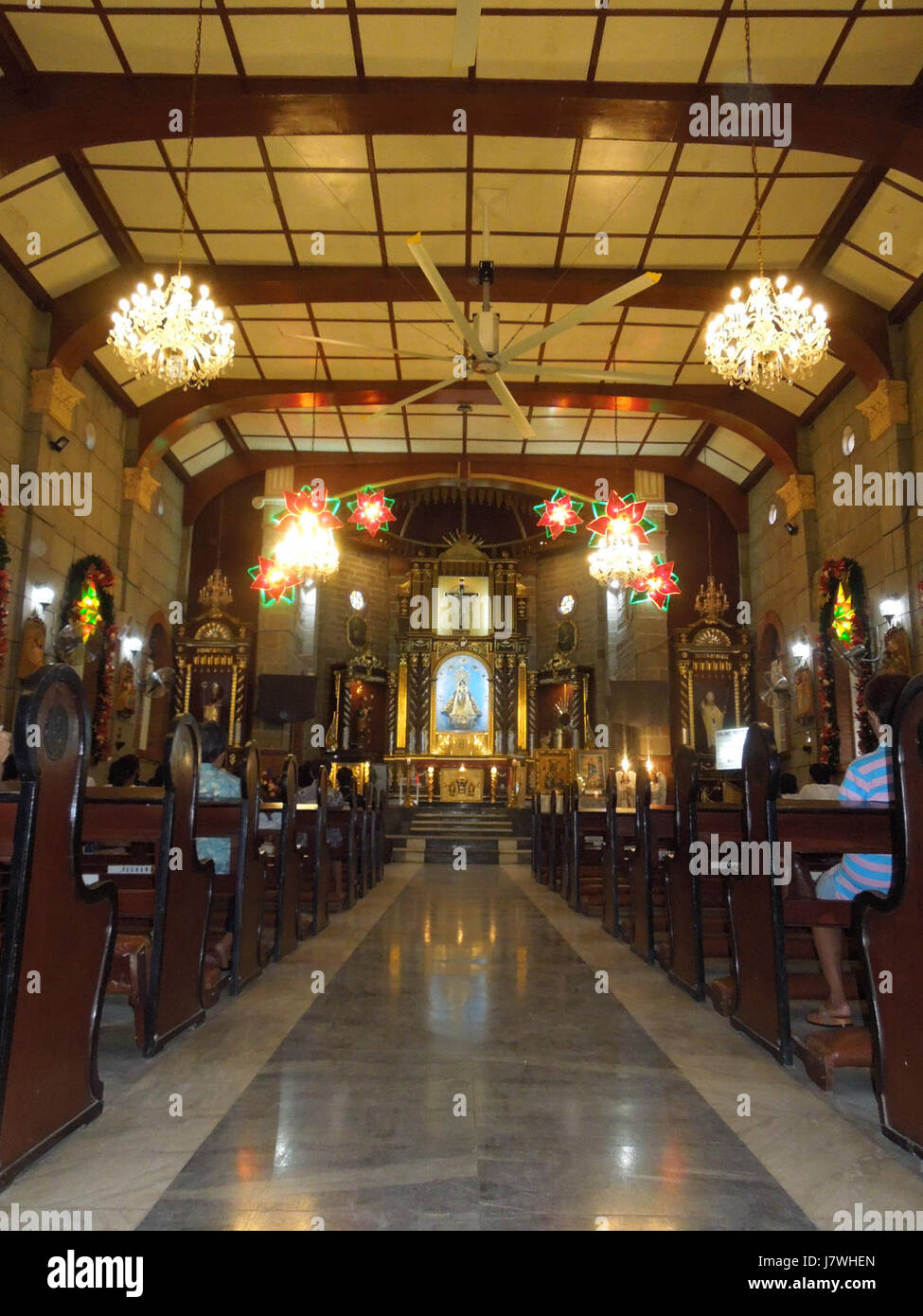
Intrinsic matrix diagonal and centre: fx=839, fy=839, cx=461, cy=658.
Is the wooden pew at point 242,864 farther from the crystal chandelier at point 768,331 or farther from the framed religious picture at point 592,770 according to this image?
the framed religious picture at point 592,770

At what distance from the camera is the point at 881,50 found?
679 centimetres

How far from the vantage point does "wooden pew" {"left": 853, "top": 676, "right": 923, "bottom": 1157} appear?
7.45 feet

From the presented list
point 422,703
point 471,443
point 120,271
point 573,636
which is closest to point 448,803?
point 422,703

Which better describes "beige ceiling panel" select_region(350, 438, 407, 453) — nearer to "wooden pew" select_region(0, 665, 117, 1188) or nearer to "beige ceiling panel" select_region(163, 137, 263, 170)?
"beige ceiling panel" select_region(163, 137, 263, 170)

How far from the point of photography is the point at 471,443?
14.8 meters

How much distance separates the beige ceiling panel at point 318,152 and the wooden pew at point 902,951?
763cm

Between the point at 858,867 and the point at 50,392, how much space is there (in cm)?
956

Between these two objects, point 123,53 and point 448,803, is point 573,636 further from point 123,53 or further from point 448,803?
point 123,53

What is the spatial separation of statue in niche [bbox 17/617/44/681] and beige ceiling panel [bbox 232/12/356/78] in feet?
19.2

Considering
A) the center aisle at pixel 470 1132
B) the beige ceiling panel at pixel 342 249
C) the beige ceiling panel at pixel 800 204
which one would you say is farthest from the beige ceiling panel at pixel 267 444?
the center aisle at pixel 470 1132

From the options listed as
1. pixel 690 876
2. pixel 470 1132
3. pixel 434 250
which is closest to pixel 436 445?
pixel 434 250

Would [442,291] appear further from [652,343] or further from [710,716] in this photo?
[710,716]

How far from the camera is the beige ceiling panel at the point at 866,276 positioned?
9133 millimetres

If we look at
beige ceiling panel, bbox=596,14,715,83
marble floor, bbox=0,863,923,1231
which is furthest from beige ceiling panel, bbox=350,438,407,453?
marble floor, bbox=0,863,923,1231
